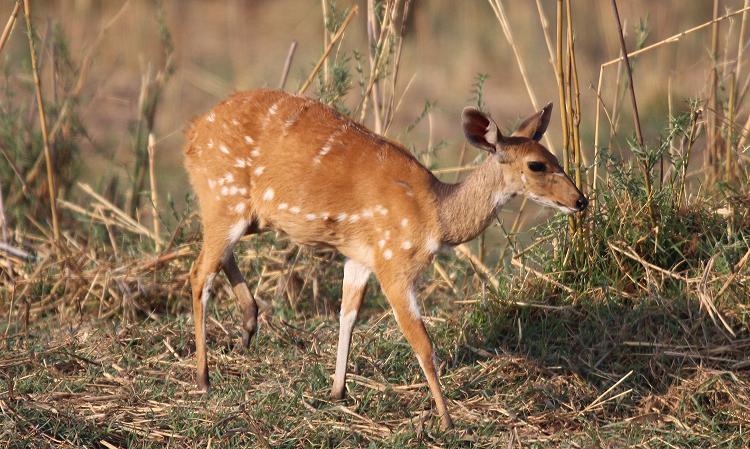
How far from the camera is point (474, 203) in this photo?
5105mm

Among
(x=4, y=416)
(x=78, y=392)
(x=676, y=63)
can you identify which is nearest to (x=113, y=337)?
(x=78, y=392)

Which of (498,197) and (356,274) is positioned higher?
(498,197)

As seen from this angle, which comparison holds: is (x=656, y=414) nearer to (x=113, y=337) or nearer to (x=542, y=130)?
(x=542, y=130)

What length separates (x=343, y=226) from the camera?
5258 mm

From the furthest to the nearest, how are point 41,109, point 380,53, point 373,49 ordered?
point 373,49, point 380,53, point 41,109

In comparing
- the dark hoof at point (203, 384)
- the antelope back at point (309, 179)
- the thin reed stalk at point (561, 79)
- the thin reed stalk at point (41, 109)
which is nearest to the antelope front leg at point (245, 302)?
the antelope back at point (309, 179)

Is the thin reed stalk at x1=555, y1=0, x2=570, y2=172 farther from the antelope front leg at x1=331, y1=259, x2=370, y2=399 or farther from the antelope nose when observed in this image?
the antelope front leg at x1=331, y1=259, x2=370, y2=399

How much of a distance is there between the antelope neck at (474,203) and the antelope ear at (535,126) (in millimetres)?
253

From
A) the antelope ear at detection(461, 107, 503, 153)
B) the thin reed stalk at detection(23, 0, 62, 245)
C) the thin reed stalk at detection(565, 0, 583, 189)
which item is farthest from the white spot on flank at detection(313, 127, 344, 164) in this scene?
the thin reed stalk at detection(23, 0, 62, 245)

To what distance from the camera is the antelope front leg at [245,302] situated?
573cm

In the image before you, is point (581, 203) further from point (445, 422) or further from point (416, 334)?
point (445, 422)

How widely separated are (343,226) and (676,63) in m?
7.17

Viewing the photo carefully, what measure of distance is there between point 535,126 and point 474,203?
478 mm

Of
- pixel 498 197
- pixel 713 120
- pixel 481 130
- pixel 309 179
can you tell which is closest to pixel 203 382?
pixel 309 179
